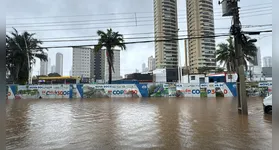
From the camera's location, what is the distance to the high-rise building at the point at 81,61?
72800mm

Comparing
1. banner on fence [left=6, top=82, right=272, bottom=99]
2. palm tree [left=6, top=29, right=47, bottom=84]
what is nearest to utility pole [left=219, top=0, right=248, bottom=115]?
banner on fence [left=6, top=82, right=272, bottom=99]

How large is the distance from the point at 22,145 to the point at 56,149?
1069 millimetres

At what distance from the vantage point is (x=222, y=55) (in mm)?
31219

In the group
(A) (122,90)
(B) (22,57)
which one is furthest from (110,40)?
(B) (22,57)

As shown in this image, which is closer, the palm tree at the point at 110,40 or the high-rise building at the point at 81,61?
the palm tree at the point at 110,40

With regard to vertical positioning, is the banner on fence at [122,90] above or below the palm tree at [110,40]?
below

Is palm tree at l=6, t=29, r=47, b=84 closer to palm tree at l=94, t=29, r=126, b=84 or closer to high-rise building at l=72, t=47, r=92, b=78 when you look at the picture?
palm tree at l=94, t=29, r=126, b=84

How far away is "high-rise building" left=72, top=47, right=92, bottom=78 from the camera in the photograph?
2866 inches

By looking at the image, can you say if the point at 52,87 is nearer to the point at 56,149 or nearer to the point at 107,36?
the point at 107,36

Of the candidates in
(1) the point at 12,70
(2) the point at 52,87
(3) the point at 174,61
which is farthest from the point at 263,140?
(3) the point at 174,61

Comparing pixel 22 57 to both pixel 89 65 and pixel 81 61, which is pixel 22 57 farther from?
pixel 89 65

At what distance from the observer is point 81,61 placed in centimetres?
7525

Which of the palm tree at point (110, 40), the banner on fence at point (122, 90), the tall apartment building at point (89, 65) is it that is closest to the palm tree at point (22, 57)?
the banner on fence at point (122, 90)

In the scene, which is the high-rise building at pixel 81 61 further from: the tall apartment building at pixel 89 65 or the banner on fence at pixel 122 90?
the banner on fence at pixel 122 90
